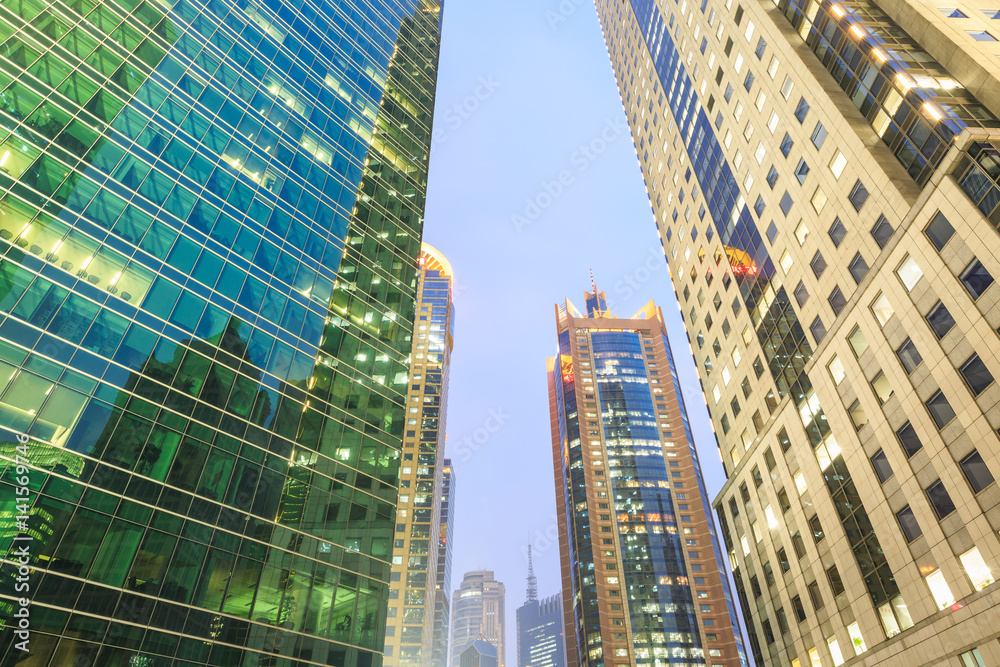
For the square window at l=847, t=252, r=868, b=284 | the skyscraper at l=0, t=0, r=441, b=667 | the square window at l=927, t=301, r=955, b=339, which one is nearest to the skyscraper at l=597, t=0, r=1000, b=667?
the square window at l=927, t=301, r=955, b=339

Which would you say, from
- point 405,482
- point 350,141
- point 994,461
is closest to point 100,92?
point 350,141

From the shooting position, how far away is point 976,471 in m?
24.5

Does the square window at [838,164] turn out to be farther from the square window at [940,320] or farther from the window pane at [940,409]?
the window pane at [940,409]

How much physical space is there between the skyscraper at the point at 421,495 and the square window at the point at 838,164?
8277cm

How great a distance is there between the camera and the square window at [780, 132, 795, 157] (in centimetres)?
4100

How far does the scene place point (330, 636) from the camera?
26188mm

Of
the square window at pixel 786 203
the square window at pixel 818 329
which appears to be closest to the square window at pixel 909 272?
the square window at pixel 818 329

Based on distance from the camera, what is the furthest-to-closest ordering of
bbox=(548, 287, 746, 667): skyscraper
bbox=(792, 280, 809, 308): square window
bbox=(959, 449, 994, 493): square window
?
1. bbox=(548, 287, 746, 667): skyscraper
2. bbox=(792, 280, 809, 308): square window
3. bbox=(959, 449, 994, 493): square window

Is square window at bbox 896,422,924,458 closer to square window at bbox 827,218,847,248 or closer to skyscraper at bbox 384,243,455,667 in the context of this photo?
square window at bbox 827,218,847,248

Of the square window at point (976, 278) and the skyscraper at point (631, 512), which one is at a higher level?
the skyscraper at point (631, 512)

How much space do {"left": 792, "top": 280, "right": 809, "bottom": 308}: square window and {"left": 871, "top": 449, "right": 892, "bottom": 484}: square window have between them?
12.0m

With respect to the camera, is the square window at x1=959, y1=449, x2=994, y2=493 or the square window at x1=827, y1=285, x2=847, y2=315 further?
the square window at x1=827, y1=285, x2=847, y2=315

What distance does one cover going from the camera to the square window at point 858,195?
33281 millimetres

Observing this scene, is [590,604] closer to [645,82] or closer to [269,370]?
[645,82]
